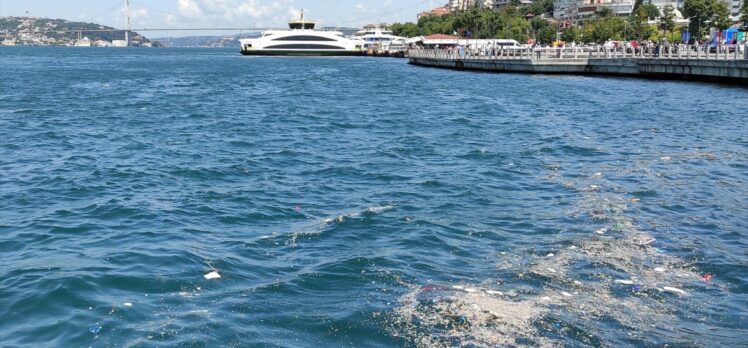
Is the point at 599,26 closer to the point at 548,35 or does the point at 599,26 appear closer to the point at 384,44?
the point at 548,35

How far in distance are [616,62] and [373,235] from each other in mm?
51537

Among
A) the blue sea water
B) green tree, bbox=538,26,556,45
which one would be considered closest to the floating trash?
the blue sea water

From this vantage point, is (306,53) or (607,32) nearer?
(607,32)

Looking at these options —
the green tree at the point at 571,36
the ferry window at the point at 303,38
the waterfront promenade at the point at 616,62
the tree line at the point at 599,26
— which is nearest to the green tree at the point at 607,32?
the tree line at the point at 599,26

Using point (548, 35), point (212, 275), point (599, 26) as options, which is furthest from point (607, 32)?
point (212, 275)

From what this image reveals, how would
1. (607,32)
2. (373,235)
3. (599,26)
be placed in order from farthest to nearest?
(599,26) → (607,32) → (373,235)

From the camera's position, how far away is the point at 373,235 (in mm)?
11906

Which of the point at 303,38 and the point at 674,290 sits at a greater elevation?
the point at 303,38

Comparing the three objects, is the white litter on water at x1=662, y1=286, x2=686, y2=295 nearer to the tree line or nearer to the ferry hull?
the tree line

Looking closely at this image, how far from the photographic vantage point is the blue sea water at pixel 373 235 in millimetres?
8000

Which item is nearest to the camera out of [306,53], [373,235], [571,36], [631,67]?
[373,235]

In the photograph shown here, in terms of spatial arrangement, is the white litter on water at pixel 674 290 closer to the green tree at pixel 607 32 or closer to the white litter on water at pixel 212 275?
the white litter on water at pixel 212 275

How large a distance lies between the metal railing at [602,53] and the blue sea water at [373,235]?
22.4 metres

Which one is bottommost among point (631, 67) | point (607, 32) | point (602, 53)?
point (631, 67)
